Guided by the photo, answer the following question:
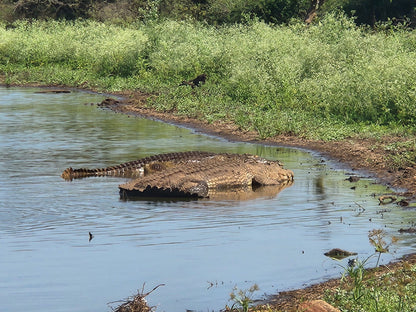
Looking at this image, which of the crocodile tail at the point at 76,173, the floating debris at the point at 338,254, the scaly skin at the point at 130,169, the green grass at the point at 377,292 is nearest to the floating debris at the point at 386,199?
the floating debris at the point at 338,254

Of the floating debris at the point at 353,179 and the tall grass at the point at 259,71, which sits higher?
the tall grass at the point at 259,71

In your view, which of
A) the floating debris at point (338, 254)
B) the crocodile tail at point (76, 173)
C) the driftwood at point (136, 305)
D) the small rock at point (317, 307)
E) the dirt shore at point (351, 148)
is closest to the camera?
the small rock at point (317, 307)

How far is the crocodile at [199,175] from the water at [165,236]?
25cm

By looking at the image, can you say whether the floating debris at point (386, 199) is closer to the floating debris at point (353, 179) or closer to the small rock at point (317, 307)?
the floating debris at point (353, 179)

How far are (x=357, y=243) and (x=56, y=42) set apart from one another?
2589cm

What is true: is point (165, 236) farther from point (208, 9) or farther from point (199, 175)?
point (208, 9)

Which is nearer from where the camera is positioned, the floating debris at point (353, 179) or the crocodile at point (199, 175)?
the crocodile at point (199, 175)

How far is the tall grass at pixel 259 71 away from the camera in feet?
52.2

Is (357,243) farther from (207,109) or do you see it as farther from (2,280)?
(207,109)

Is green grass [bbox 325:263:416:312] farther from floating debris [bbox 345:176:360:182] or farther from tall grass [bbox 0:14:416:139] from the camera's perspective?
tall grass [bbox 0:14:416:139]

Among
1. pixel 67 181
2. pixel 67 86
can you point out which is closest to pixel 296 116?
Result: pixel 67 181

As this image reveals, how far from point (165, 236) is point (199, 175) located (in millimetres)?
2518

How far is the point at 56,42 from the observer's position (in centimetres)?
3234

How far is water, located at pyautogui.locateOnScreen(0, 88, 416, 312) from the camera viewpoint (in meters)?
6.63
